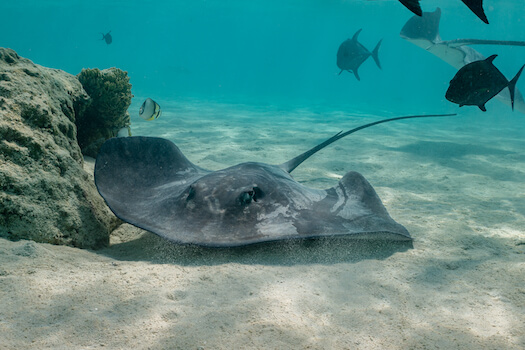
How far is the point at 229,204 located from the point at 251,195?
0.77ft

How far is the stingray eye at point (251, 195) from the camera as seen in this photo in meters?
2.81

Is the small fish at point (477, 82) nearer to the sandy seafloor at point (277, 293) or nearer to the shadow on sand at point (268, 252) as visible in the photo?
the sandy seafloor at point (277, 293)

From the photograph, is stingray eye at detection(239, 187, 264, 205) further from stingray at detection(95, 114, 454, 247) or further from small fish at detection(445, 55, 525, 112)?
small fish at detection(445, 55, 525, 112)

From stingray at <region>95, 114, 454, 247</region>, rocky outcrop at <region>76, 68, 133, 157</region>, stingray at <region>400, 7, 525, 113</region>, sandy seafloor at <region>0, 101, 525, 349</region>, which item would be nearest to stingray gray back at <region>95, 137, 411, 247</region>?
stingray at <region>95, 114, 454, 247</region>

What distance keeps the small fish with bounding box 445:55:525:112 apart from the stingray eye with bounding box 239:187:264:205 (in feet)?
9.49

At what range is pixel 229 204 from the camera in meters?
2.78

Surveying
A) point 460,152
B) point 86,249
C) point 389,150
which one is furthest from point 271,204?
point 460,152

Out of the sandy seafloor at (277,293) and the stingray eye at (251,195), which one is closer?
the sandy seafloor at (277,293)

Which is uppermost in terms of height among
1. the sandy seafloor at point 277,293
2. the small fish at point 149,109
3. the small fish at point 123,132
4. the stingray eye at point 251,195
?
the small fish at point 149,109

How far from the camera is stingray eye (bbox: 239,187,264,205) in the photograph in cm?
281

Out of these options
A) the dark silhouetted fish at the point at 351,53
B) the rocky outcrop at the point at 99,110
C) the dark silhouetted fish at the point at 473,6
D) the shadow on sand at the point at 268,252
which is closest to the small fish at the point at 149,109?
the rocky outcrop at the point at 99,110

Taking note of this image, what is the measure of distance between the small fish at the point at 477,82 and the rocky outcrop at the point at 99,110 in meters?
4.98

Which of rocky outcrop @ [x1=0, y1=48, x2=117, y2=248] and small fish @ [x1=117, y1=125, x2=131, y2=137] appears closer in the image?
rocky outcrop @ [x1=0, y1=48, x2=117, y2=248]

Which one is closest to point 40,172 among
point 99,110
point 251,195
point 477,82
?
point 251,195
